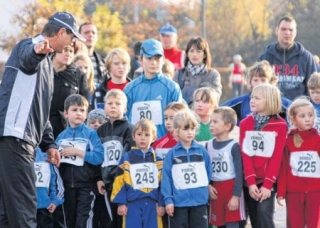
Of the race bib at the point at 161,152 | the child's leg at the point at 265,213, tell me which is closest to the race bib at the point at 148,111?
the race bib at the point at 161,152

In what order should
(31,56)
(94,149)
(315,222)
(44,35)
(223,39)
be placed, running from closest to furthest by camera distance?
(31,56), (44,35), (315,222), (94,149), (223,39)

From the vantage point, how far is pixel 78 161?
1020cm

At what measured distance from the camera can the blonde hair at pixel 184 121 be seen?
951 centimetres

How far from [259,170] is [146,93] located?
1622 mm

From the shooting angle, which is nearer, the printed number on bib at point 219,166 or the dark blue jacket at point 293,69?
the printed number on bib at point 219,166

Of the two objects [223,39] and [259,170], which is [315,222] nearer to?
[259,170]

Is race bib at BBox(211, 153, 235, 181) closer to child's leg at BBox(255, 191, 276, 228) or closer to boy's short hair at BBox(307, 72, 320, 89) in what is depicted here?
child's leg at BBox(255, 191, 276, 228)

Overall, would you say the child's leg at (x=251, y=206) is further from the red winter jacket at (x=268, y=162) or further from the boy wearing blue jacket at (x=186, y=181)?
the boy wearing blue jacket at (x=186, y=181)

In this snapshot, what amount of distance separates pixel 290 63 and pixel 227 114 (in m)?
2.40

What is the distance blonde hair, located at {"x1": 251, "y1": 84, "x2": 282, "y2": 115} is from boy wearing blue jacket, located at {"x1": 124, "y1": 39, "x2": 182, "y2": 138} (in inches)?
44.6

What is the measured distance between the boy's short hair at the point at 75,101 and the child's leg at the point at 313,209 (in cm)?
259

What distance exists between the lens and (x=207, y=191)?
9531mm

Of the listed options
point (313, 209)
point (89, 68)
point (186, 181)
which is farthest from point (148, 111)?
point (313, 209)

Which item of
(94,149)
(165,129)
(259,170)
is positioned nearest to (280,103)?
(259,170)
